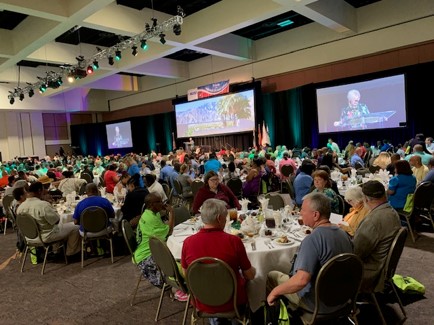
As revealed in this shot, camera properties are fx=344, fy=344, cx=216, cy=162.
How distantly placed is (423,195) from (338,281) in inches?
131

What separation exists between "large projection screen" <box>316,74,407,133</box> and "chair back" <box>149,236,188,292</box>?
37.5 feet

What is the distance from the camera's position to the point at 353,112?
1320 cm

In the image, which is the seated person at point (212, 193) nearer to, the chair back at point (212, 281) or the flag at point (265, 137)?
the chair back at point (212, 281)

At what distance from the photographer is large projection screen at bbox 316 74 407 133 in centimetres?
1192

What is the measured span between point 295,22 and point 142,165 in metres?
8.27

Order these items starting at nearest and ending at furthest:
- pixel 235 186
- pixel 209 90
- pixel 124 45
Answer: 1. pixel 235 186
2. pixel 124 45
3. pixel 209 90

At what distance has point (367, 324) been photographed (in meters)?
2.98

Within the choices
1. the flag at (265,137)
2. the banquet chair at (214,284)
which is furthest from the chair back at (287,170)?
the flag at (265,137)

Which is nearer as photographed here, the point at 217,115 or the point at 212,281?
the point at 212,281

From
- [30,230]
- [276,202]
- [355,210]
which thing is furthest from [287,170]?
[30,230]

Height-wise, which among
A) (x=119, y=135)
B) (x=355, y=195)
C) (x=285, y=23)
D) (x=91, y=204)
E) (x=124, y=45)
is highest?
(x=285, y=23)

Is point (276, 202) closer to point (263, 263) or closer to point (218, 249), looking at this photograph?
point (263, 263)

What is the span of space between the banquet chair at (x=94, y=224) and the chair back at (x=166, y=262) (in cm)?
217

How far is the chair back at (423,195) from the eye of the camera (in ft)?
15.5
